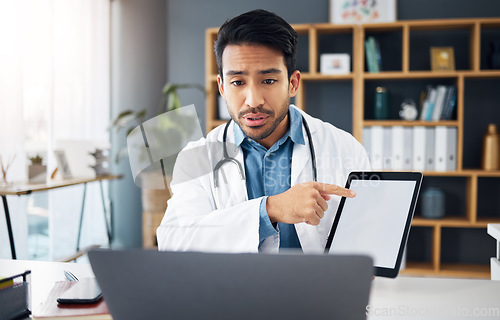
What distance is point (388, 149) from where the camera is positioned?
3098 mm

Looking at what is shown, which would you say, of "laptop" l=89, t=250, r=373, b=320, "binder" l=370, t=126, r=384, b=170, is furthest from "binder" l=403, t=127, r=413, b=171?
"laptop" l=89, t=250, r=373, b=320

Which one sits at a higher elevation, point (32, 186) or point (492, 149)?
point (492, 149)

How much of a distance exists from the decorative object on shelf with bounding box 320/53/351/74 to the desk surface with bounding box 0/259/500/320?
7.70ft

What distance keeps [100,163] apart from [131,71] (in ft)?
2.97

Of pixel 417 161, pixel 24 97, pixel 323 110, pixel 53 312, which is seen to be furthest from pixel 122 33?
pixel 53 312

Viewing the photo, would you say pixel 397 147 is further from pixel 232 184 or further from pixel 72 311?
pixel 72 311

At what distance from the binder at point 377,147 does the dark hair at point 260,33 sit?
1880mm

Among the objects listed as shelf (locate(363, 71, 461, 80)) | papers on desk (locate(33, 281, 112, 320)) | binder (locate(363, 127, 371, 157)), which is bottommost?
papers on desk (locate(33, 281, 112, 320))

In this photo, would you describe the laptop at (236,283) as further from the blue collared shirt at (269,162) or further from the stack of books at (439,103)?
the stack of books at (439,103)

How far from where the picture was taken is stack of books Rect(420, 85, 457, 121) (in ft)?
10.0

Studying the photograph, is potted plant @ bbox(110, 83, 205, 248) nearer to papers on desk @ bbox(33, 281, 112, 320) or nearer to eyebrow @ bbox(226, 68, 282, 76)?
eyebrow @ bbox(226, 68, 282, 76)

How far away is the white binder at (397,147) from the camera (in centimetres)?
307

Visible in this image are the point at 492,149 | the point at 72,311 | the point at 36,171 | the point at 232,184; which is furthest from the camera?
the point at 492,149

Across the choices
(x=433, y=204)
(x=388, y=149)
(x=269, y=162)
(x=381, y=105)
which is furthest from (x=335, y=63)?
(x=269, y=162)
